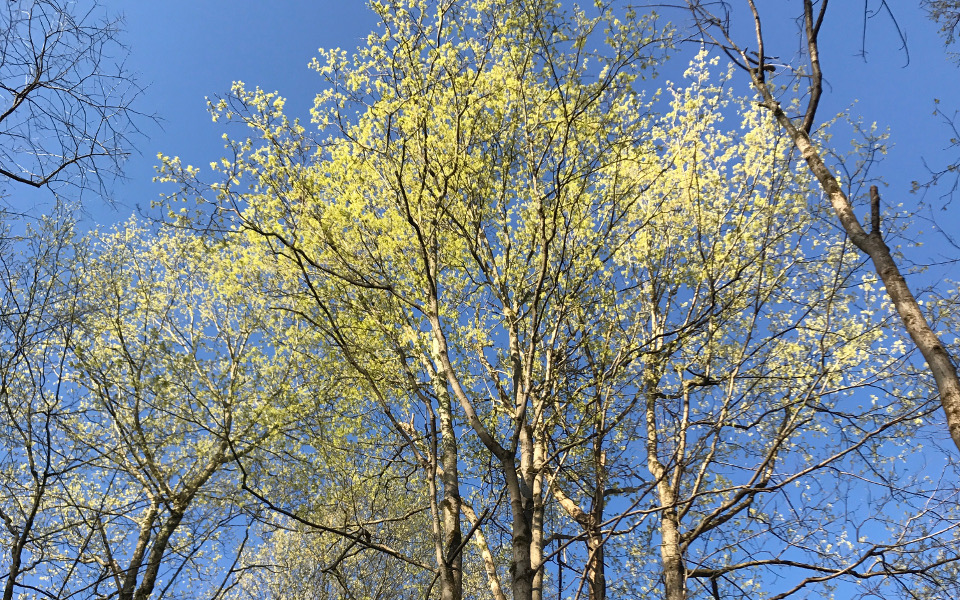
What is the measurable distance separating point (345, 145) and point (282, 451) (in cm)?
676

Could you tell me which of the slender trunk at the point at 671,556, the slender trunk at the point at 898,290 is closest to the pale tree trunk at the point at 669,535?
the slender trunk at the point at 671,556

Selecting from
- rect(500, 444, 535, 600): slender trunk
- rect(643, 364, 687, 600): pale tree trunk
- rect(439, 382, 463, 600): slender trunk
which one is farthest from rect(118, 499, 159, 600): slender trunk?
rect(643, 364, 687, 600): pale tree trunk

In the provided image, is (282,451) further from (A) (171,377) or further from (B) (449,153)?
(B) (449,153)

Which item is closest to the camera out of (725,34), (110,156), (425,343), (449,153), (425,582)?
(110,156)

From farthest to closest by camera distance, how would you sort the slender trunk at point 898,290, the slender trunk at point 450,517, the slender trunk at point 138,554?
the slender trunk at point 138,554, the slender trunk at point 450,517, the slender trunk at point 898,290

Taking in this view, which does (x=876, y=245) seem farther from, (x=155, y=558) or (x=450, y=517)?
(x=155, y=558)

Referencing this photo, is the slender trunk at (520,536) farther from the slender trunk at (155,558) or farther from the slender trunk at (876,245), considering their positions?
the slender trunk at (155,558)

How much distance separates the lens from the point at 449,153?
281 inches

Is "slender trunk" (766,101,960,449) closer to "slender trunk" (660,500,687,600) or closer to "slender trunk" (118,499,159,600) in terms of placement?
"slender trunk" (660,500,687,600)

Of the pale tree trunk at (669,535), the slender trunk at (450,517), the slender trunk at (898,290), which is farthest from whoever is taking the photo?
the pale tree trunk at (669,535)

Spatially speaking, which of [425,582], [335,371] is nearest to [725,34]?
[335,371]

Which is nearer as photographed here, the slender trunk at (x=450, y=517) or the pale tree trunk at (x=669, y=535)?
the slender trunk at (x=450, y=517)

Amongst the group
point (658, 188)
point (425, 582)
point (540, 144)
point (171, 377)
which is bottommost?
point (425, 582)

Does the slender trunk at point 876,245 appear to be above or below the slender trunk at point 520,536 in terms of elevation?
above
